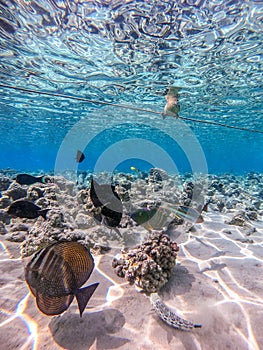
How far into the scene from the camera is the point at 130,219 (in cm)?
649

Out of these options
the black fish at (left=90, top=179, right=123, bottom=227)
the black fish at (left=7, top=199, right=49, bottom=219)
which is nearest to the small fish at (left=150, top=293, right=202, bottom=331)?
the black fish at (left=90, top=179, right=123, bottom=227)

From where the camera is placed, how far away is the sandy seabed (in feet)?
8.15

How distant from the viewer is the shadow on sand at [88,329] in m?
2.44

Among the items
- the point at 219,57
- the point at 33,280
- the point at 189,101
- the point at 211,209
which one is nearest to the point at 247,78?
the point at 219,57

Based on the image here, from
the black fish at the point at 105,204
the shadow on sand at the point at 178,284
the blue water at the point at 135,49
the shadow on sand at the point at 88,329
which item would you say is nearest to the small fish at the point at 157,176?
the blue water at the point at 135,49

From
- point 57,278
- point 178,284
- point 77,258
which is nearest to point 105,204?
point 77,258

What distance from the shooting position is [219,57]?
955 cm

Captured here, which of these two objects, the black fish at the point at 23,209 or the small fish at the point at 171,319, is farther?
the black fish at the point at 23,209

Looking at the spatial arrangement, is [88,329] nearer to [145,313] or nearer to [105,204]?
[145,313]

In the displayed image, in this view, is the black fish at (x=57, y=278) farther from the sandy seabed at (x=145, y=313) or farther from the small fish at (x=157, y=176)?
the small fish at (x=157, y=176)

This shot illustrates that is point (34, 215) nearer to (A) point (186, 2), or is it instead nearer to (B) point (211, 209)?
(A) point (186, 2)

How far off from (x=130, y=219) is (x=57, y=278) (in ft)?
14.4

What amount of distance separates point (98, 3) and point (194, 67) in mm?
6318

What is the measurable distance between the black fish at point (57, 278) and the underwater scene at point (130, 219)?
12 millimetres
